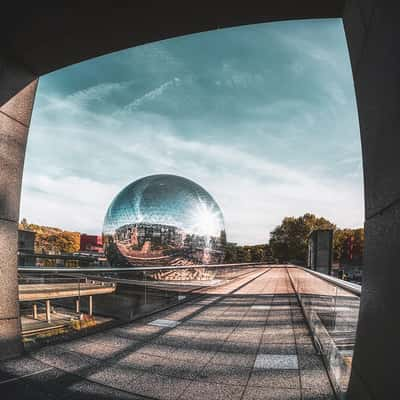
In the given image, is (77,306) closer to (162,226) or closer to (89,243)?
(162,226)

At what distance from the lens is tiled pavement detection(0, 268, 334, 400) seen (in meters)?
2.42

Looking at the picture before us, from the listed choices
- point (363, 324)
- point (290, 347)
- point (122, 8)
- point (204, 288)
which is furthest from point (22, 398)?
point (204, 288)

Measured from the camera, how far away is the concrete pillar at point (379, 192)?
129cm

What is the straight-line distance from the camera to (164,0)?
2195 mm

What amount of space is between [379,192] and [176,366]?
278 centimetres

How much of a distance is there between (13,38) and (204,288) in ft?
30.0

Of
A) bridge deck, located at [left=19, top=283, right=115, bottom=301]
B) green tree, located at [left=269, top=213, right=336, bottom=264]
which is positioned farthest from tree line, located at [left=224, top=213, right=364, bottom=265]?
bridge deck, located at [left=19, top=283, right=115, bottom=301]

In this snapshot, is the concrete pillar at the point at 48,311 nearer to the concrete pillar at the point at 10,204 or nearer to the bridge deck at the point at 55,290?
the bridge deck at the point at 55,290

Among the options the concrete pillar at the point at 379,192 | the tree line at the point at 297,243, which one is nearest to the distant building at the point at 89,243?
the tree line at the point at 297,243

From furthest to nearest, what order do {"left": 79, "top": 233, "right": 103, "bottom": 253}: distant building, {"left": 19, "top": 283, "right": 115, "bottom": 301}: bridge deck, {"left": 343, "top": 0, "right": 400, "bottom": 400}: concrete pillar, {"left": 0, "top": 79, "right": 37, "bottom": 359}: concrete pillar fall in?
{"left": 79, "top": 233, "right": 103, "bottom": 253}: distant building < {"left": 19, "top": 283, "right": 115, "bottom": 301}: bridge deck < {"left": 0, "top": 79, "right": 37, "bottom": 359}: concrete pillar < {"left": 343, "top": 0, "right": 400, "bottom": 400}: concrete pillar

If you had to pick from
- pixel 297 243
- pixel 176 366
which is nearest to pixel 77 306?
pixel 176 366

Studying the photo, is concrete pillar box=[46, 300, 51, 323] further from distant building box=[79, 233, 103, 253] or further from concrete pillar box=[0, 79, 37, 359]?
distant building box=[79, 233, 103, 253]

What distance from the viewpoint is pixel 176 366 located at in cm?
302

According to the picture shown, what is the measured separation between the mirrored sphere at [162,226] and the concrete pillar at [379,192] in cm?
1633
